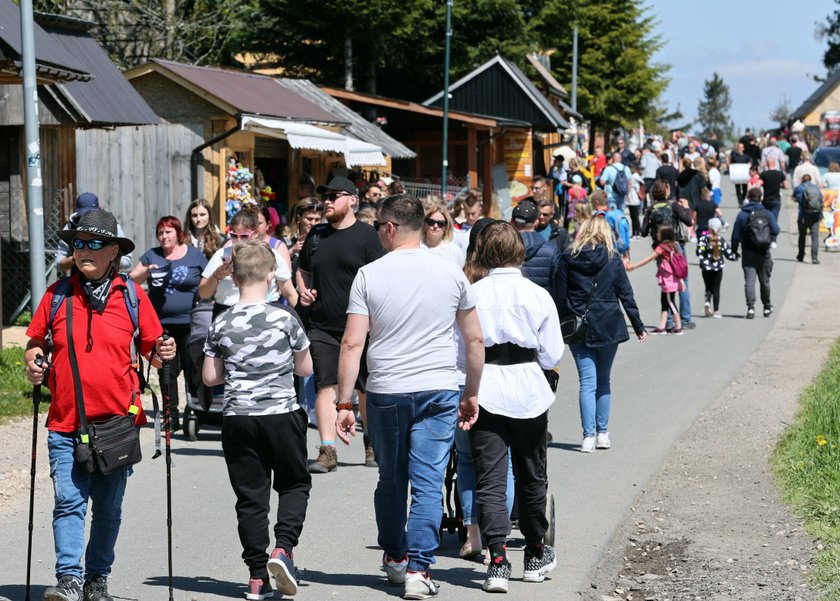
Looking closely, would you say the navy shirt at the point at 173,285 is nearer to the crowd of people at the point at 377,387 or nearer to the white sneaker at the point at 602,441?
the white sneaker at the point at 602,441

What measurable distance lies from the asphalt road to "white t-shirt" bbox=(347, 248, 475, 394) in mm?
1082

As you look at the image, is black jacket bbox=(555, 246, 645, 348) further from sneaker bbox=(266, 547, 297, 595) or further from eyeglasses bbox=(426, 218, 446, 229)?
sneaker bbox=(266, 547, 297, 595)

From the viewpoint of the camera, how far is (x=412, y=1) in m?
35.3

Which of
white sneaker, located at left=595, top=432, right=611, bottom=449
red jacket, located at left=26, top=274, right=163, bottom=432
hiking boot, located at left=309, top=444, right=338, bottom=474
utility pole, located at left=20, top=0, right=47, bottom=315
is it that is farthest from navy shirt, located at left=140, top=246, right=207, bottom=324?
red jacket, located at left=26, top=274, right=163, bottom=432

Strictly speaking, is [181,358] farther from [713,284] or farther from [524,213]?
[713,284]

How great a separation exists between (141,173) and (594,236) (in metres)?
10.9

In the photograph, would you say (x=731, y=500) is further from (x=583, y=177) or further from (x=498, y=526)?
(x=583, y=177)

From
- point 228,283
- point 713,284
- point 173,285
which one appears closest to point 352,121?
point 713,284

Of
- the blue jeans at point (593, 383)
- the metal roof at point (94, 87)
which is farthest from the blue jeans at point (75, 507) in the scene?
the metal roof at point (94, 87)

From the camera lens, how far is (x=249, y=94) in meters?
21.7

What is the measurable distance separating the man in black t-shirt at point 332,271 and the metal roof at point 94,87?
742 cm

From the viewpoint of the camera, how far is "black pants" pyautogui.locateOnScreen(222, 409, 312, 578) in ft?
20.0

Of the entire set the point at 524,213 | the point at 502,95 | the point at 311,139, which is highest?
the point at 502,95

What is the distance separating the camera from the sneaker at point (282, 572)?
19.7 ft
